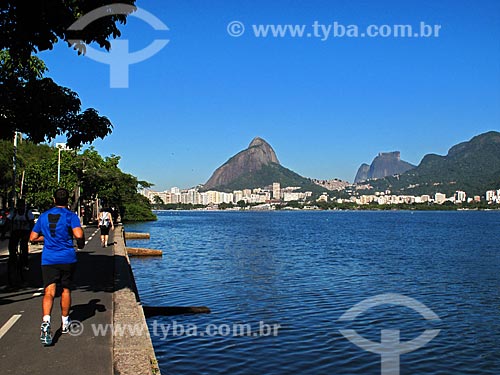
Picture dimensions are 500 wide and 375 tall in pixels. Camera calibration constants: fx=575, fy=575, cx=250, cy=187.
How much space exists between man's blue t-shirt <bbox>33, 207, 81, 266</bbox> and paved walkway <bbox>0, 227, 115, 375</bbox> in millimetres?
1018

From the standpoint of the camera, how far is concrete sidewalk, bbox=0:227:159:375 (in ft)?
20.2

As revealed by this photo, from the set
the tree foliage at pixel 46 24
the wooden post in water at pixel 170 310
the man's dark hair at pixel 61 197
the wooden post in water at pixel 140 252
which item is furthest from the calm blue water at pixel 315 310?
the tree foliage at pixel 46 24

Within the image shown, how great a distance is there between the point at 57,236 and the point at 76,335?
1318 millimetres

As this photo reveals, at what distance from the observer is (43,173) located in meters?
41.1

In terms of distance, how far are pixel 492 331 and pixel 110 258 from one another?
11.0 m

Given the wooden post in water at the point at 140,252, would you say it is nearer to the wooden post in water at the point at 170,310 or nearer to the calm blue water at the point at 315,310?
the calm blue water at the point at 315,310

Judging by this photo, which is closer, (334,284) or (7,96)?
(7,96)

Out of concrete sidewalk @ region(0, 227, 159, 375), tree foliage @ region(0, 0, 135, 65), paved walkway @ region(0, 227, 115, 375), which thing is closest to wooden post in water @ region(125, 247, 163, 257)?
paved walkway @ region(0, 227, 115, 375)

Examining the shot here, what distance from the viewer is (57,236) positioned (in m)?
7.27

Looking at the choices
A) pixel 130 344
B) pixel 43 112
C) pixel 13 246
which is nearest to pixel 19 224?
pixel 13 246

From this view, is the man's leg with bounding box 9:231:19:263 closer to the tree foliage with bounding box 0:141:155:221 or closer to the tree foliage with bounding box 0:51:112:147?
the tree foliage with bounding box 0:51:112:147

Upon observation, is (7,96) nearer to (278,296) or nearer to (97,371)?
(97,371)

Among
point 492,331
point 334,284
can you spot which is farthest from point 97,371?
point 334,284

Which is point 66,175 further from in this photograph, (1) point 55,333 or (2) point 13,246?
(1) point 55,333
